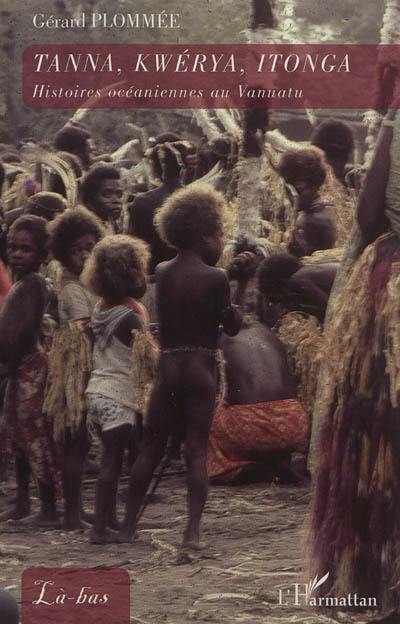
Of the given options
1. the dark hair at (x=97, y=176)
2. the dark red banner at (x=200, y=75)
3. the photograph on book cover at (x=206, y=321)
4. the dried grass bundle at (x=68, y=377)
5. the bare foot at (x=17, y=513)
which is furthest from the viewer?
the dark hair at (x=97, y=176)

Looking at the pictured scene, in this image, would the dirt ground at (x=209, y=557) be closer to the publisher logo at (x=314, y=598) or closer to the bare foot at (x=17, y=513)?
the publisher logo at (x=314, y=598)

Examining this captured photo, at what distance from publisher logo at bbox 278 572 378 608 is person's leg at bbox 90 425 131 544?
0.83 metres

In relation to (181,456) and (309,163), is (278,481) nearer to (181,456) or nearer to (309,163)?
(181,456)

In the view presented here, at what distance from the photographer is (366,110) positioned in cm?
509

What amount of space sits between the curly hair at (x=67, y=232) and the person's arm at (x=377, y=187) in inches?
51.7

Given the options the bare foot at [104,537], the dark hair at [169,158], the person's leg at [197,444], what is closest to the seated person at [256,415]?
the person's leg at [197,444]

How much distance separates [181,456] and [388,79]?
1488 mm

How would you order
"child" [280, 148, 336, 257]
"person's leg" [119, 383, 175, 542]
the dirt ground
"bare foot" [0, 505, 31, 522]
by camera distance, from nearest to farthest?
the dirt ground, "person's leg" [119, 383, 175, 542], "child" [280, 148, 336, 257], "bare foot" [0, 505, 31, 522]

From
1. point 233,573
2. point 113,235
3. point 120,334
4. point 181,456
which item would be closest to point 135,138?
point 113,235

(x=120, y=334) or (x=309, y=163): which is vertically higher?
(x=309, y=163)

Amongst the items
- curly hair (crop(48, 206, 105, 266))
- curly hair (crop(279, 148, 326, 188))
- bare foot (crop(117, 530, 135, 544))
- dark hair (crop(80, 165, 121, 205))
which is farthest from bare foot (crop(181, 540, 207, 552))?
dark hair (crop(80, 165, 121, 205))

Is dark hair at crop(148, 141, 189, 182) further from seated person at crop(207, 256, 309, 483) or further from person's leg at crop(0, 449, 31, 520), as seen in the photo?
person's leg at crop(0, 449, 31, 520)

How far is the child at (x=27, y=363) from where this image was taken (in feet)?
18.9

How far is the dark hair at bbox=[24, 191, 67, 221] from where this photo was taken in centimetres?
596
